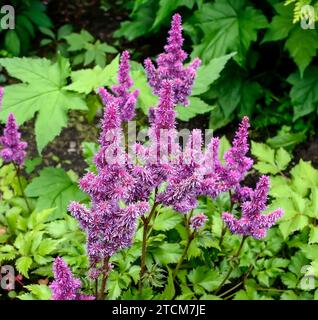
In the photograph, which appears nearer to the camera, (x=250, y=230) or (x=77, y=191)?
(x=250, y=230)

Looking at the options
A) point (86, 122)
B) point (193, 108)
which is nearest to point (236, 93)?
point (193, 108)

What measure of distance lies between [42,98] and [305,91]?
7.82ft

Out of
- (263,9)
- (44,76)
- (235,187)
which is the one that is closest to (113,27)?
(263,9)

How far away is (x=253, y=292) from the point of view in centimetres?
342

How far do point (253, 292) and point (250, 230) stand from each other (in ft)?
2.63

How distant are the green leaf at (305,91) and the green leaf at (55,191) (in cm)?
213

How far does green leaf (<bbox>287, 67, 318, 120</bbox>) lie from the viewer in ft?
15.6

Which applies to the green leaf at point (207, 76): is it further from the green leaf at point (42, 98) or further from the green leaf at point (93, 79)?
the green leaf at point (42, 98)

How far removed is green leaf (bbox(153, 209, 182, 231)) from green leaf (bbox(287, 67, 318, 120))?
6.28ft

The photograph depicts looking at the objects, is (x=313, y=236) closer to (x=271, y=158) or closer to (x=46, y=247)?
(x=271, y=158)

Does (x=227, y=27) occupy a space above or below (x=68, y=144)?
above

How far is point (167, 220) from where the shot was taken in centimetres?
340

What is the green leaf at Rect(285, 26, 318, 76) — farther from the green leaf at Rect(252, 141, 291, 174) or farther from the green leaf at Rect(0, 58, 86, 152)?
the green leaf at Rect(0, 58, 86, 152)

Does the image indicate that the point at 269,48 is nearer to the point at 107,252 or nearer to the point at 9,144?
the point at 9,144
